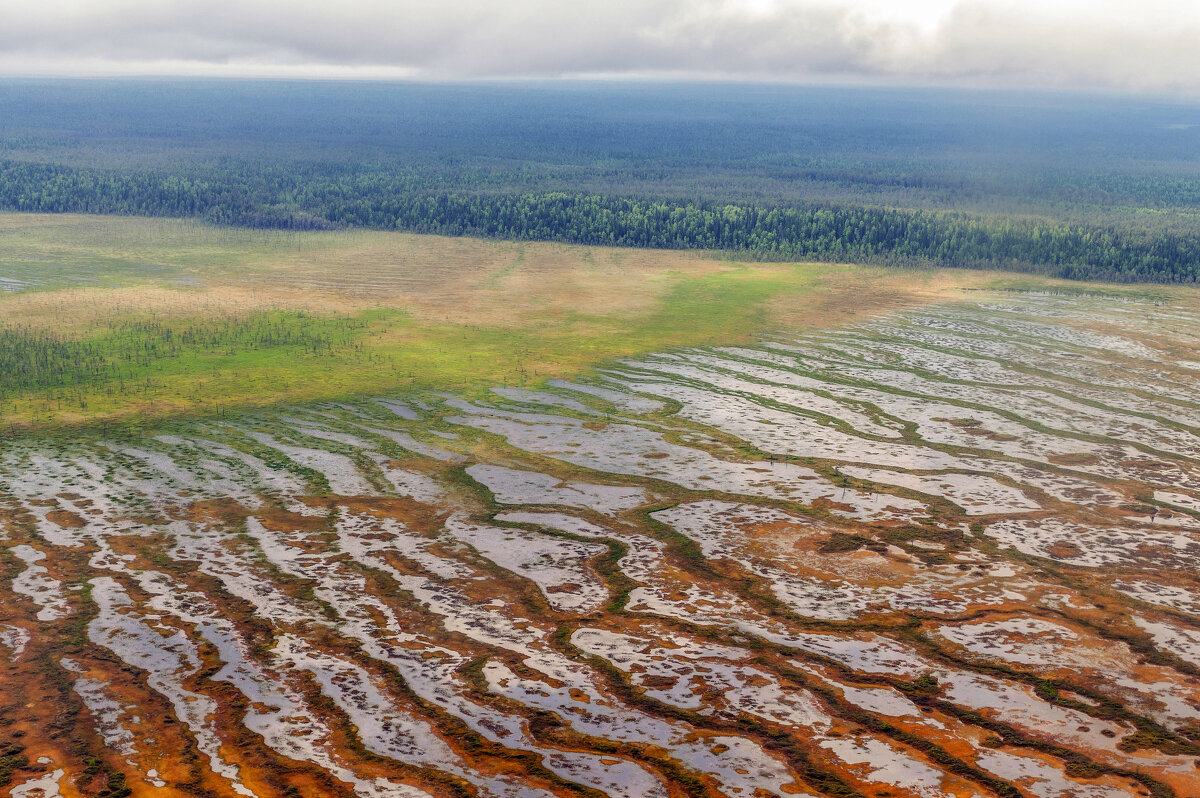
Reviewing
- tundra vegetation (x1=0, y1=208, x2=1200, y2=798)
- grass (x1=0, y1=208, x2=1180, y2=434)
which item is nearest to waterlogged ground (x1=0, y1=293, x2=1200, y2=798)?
tundra vegetation (x1=0, y1=208, x2=1200, y2=798)

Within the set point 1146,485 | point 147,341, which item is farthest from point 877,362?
point 147,341

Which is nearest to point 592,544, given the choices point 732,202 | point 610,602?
point 610,602

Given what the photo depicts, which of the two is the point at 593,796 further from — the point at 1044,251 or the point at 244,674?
the point at 1044,251

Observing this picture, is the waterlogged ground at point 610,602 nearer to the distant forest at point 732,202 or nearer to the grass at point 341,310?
the grass at point 341,310

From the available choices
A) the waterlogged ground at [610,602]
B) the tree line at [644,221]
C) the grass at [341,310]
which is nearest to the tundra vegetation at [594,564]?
the waterlogged ground at [610,602]

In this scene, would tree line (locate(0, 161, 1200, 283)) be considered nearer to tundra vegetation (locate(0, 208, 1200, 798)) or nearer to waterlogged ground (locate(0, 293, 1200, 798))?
tundra vegetation (locate(0, 208, 1200, 798))

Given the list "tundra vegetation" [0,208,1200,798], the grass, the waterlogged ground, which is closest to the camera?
the waterlogged ground

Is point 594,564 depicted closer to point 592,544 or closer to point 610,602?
point 592,544
